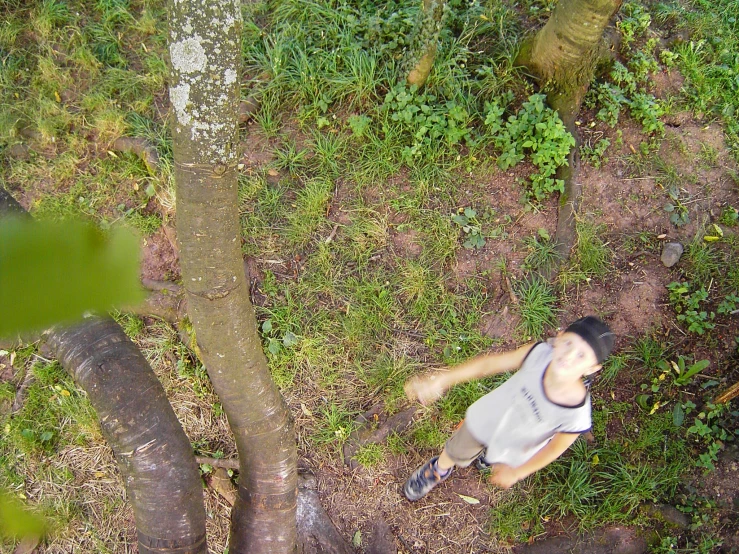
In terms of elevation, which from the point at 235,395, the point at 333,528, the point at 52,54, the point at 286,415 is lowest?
the point at 333,528

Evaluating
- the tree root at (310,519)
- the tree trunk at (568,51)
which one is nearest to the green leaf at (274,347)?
the tree root at (310,519)

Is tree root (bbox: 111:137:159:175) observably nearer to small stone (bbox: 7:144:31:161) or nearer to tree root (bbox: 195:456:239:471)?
small stone (bbox: 7:144:31:161)

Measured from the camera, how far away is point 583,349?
6.93ft

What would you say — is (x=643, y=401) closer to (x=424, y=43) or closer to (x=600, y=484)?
(x=600, y=484)

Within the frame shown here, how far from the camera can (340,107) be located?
149 inches

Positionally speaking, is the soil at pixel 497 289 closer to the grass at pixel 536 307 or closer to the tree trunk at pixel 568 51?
the grass at pixel 536 307

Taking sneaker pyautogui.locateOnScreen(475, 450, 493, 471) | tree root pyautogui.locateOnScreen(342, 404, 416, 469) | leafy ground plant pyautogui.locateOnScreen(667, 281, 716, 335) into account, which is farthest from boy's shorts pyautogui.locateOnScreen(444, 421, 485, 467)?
leafy ground plant pyautogui.locateOnScreen(667, 281, 716, 335)

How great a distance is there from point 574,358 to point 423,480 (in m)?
1.32

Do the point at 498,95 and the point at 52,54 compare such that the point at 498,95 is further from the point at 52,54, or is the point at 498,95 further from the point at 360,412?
the point at 52,54

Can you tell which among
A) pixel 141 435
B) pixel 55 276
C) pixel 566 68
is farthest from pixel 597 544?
pixel 55 276

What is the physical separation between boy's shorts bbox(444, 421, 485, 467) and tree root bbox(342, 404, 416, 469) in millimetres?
495

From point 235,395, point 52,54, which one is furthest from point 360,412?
point 52,54

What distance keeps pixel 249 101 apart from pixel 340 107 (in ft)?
2.19

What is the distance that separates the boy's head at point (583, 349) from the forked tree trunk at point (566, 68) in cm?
139
